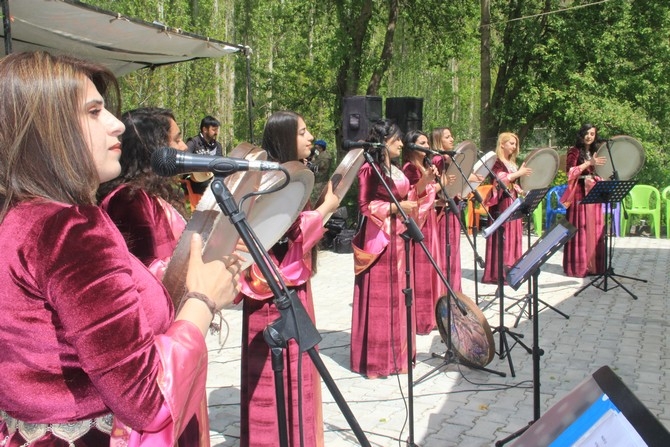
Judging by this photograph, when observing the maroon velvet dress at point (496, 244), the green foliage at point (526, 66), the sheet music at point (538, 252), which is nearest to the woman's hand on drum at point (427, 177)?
the sheet music at point (538, 252)

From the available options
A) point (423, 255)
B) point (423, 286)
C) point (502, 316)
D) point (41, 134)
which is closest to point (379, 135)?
Result: point (502, 316)

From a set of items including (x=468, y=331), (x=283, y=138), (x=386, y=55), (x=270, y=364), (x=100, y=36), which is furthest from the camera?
(x=386, y=55)

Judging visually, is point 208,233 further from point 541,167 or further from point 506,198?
point 506,198

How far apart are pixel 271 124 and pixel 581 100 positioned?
1175 cm

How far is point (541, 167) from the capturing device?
25.9ft

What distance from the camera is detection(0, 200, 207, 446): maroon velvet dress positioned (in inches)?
52.2

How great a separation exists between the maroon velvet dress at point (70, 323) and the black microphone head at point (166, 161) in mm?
292

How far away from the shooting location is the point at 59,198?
4.67 ft

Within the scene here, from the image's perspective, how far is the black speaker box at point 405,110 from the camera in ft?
32.3

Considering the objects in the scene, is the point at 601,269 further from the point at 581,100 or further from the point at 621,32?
the point at 621,32

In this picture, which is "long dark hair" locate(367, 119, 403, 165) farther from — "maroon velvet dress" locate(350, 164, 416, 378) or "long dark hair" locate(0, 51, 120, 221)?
"long dark hair" locate(0, 51, 120, 221)

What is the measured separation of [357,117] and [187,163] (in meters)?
5.48

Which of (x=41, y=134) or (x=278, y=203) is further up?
(x=41, y=134)

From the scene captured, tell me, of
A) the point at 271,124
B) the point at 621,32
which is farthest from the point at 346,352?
the point at 621,32
